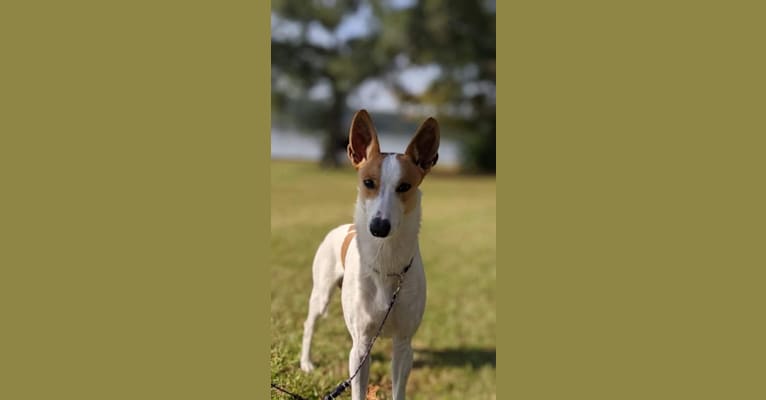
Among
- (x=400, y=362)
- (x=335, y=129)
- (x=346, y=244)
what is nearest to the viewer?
(x=400, y=362)

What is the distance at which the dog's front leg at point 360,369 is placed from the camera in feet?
8.79

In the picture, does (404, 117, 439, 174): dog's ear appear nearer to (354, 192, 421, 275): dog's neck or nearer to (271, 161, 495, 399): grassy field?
(354, 192, 421, 275): dog's neck

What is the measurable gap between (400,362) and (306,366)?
73 cm

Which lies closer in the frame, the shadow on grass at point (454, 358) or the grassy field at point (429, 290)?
the grassy field at point (429, 290)

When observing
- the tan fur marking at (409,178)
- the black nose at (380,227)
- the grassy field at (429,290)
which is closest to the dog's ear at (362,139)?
the tan fur marking at (409,178)

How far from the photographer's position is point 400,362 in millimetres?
2789

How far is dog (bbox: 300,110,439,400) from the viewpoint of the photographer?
7.46ft

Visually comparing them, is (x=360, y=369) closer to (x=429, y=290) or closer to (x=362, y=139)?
(x=362, y=139)

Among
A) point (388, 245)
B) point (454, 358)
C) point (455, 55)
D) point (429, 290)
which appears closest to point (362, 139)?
point (388, 245)

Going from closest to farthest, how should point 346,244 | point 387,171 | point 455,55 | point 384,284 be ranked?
point 387,171
point 384,284
point 346,244
point 455,55

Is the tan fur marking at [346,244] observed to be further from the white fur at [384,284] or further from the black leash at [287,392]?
the black leash at [287,392]

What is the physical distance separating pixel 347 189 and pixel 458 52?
8.87ft

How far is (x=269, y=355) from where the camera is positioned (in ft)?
9.81

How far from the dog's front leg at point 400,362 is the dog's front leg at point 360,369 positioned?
0.17 meters
